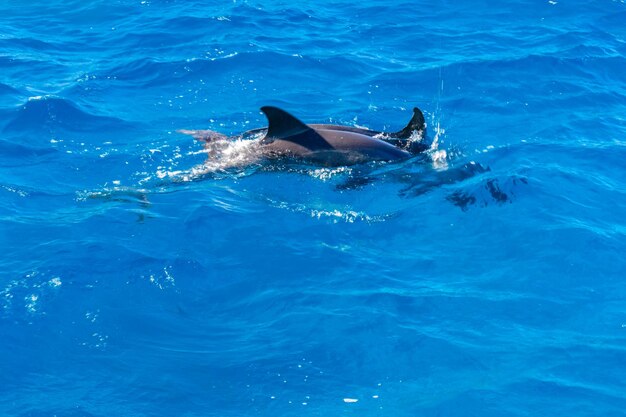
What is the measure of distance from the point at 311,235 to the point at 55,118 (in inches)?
232

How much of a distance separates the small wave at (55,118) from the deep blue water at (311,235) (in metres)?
0.04

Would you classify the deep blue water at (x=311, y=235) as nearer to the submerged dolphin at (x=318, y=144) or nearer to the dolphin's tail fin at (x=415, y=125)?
the submerged dolphin at (x=318, y=144)

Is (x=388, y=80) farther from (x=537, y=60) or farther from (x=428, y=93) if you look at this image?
(x=537, y=60)

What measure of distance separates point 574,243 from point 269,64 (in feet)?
26.2

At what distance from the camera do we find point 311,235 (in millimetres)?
11016

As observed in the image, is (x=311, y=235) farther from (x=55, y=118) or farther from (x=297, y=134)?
(x=55, y=118)

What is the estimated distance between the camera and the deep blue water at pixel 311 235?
28.6 ft

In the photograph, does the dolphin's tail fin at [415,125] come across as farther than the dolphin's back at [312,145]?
Yes

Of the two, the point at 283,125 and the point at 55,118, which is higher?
the point at 283,125

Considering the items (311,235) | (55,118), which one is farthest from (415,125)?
(55,118)

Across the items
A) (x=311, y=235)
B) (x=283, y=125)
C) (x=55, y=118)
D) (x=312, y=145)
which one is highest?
(x=283, y=125)

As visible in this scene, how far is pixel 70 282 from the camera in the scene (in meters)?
9.90

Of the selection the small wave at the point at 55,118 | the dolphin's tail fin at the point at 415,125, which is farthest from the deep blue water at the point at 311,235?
the dolphin's tail fin at the point at 415,125

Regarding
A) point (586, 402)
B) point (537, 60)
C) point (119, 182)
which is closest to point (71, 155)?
point (119, 182)
